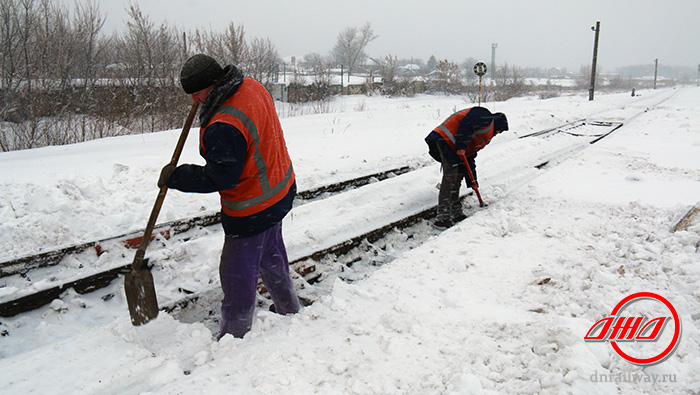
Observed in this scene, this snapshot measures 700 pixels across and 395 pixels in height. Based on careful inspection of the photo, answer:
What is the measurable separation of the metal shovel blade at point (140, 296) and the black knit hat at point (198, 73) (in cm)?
127

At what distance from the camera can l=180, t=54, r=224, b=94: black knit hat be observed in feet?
7.84

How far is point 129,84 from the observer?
619 inches

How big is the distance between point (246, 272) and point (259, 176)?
0.66 meters

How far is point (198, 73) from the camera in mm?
2398

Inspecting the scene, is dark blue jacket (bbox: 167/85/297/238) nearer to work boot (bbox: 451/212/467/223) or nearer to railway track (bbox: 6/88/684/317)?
railway track (bbox: 6/88/684/317)

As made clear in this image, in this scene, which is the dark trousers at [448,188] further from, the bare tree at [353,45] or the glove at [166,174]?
the bare tree at [353,45]

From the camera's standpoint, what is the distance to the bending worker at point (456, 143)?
17.6ft

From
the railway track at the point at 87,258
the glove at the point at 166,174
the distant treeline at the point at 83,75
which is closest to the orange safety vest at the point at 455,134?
the railway track at the point at 87,258

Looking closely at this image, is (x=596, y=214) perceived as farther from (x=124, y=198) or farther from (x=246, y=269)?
(x=124, y=198)

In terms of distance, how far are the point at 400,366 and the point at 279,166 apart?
1481 mm

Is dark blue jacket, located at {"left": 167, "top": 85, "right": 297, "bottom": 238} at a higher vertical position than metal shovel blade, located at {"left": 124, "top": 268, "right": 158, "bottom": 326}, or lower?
higher

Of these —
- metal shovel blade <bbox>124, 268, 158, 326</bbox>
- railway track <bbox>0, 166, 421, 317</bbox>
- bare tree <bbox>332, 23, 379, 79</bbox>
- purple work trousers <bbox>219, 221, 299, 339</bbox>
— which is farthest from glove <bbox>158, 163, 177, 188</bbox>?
bare tree <bbox>332, 23, 379, 79</bbox>

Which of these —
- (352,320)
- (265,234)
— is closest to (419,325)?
(352,320)

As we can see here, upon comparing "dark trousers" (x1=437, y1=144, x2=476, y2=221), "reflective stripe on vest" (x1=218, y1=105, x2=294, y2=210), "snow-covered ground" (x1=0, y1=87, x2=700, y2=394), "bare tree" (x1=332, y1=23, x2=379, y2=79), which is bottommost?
"snow-covered ground" (x1=0, y1=87, x2=700, y2=394)
